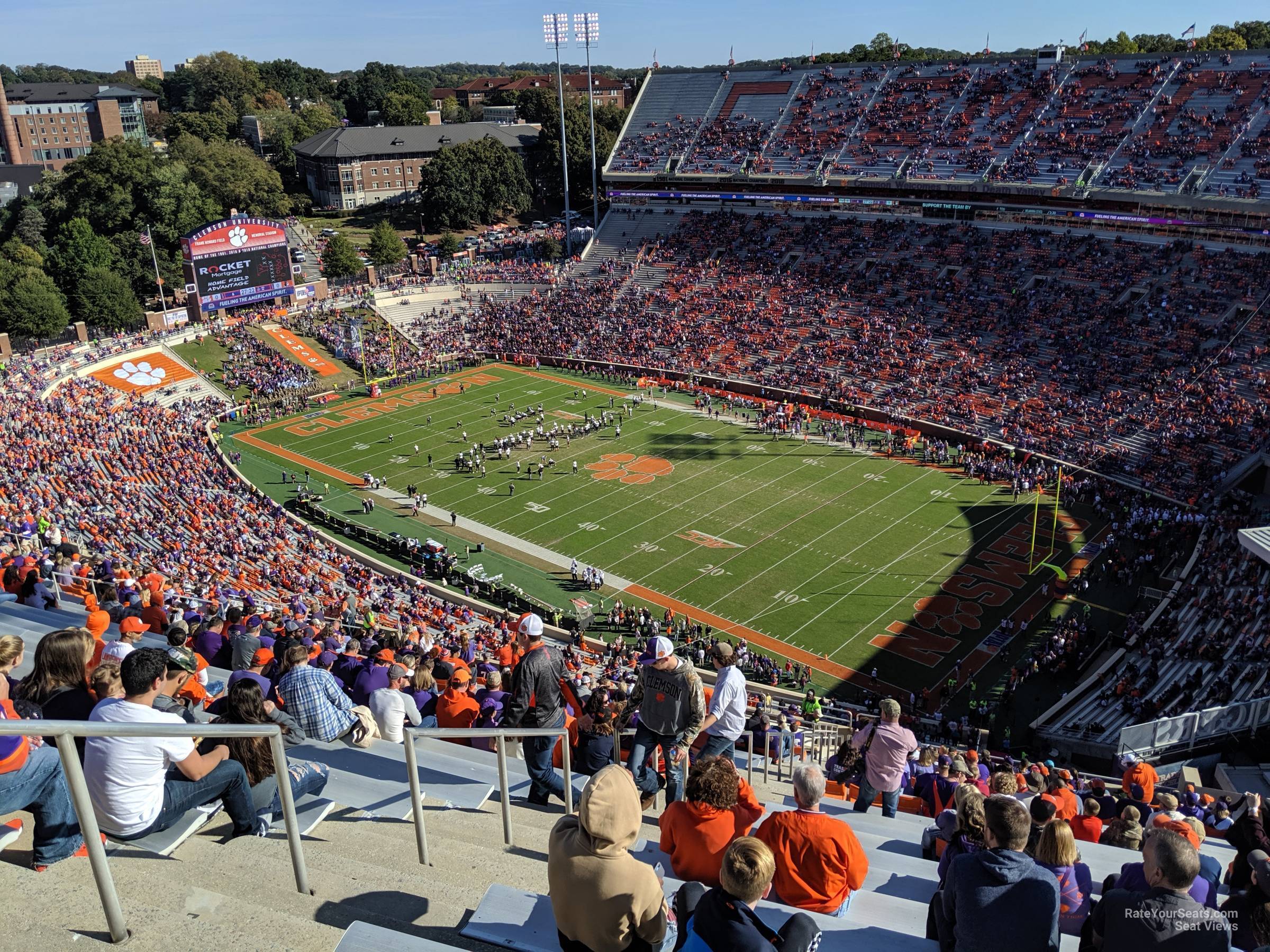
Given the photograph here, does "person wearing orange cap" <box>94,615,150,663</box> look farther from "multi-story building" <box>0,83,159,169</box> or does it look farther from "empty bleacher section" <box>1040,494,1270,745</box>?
"multi-story building" <box>0,83,159,169</box>

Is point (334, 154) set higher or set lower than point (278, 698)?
higher

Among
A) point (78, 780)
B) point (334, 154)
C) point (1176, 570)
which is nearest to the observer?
point (78, 780)

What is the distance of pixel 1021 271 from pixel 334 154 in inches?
2505

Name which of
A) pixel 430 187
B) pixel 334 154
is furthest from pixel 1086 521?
pixel 334 154

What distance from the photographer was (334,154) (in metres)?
88.0

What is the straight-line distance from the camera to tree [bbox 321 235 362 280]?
66938 millimetres

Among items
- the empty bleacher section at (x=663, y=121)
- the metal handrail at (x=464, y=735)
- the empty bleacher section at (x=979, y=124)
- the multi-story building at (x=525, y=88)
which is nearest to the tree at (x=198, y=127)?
the multi-story building at (x=525, y=88)

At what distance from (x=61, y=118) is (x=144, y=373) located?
3351 inches

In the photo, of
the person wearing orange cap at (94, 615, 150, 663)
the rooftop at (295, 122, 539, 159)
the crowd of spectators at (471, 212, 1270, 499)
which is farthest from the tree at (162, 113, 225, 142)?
the person wearing orange cap at (94, 615, 150, 663)

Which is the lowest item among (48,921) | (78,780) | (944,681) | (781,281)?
(944,681)

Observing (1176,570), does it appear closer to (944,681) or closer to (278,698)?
(944,681)

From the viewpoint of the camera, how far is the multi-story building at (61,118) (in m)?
111

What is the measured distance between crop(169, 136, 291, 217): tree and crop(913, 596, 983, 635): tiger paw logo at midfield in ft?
216

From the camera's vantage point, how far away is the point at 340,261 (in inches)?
2633
